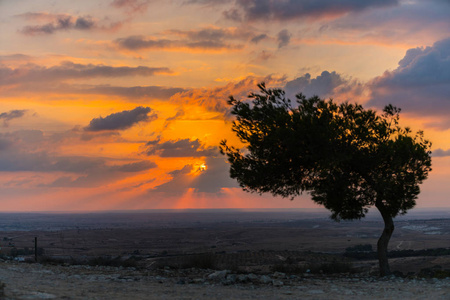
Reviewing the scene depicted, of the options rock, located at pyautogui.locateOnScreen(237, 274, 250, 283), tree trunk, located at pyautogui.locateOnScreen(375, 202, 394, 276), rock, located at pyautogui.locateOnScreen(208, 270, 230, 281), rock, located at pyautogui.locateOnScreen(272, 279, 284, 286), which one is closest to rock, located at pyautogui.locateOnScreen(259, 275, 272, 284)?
rock, located at pyautogui.locateOnScreen(272, 279, 284, 286)

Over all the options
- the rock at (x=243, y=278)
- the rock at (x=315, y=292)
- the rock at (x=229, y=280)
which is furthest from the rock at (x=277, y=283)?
the rock at (x=315, y=292)

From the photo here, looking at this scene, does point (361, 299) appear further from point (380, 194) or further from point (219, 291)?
point (380, 194)

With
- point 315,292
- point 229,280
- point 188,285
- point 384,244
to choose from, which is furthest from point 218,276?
point 384,244

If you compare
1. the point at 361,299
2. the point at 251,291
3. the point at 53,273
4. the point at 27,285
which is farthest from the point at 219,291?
the point at 53,273

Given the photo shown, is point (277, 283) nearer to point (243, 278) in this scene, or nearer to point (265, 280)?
point (265, 280)

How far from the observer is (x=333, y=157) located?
Result: 24.7 m

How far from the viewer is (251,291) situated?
1892 centimetres

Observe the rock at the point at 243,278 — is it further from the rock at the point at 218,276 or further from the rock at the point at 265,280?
the rock at the point at 218,276

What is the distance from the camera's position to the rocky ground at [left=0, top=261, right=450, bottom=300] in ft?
55.2

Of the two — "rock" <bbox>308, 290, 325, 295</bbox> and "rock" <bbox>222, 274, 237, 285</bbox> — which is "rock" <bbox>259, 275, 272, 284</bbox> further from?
"rock" <bbox>308, 290, 325, 295</bbox>

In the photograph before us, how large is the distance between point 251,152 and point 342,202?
5700mm

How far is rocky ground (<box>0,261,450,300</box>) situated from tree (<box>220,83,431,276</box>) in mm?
4386

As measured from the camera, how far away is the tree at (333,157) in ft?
82.6

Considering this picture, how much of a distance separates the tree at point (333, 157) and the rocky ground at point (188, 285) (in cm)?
439
